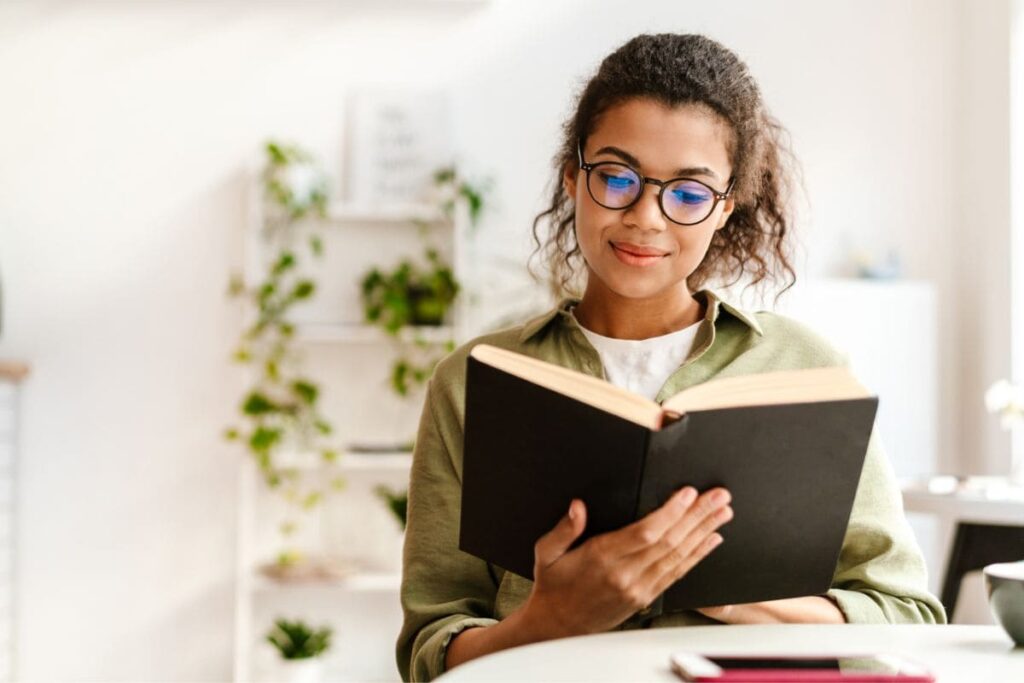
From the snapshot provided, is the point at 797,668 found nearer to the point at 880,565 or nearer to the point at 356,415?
the point at 880,565

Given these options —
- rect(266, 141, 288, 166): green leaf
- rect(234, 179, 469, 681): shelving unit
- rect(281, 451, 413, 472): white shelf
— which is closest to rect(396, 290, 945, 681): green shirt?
rect(281, 451, 413, 472): white shelf

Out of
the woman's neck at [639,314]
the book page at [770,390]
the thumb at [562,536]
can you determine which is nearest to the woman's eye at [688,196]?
the woman's neck at [639,314]

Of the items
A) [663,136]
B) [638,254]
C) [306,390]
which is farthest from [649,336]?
[306,390]

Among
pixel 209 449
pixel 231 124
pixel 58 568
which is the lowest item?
pixel 58 568

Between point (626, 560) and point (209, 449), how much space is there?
9.94 ft

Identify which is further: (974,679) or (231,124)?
(231,124)

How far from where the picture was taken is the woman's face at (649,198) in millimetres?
1244

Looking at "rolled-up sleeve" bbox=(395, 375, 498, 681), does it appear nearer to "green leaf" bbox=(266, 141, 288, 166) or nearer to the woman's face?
the woman's face

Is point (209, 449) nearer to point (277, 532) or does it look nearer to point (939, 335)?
point (277, 532)

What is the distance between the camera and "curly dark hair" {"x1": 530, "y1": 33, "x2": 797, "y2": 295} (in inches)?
50.7

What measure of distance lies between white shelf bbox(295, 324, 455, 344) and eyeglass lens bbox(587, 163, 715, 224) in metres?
2.41

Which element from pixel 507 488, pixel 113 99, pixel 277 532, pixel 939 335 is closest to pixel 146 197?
pixel 113 99

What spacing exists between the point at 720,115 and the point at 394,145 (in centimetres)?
267

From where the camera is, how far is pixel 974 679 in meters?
0.87
